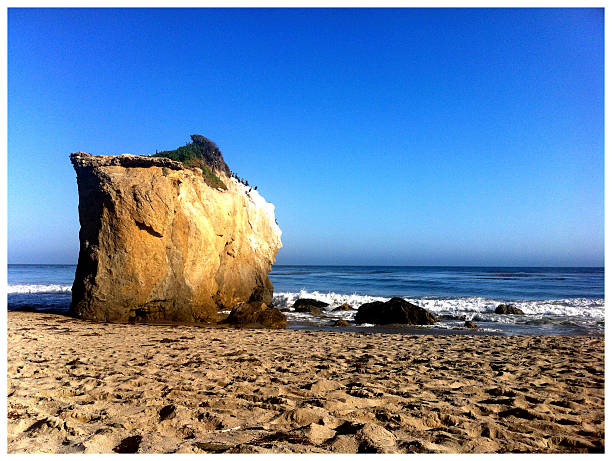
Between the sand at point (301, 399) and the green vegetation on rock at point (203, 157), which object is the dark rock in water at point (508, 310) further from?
the green vegetation on rock at point (203, 157)

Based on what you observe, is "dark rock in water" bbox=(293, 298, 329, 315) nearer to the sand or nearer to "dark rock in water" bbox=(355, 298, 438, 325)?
"dark rock in water" bbox=(355, 298, 438, 325)

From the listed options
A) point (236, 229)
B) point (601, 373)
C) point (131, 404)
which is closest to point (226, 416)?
point (131, 404)

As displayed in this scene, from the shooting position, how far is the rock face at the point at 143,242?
1241 centimetres

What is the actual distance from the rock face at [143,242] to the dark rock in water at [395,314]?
229 inches

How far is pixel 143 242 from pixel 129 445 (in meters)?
10.7

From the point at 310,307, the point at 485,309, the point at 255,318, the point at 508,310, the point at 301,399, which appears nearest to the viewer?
the point at 301,399

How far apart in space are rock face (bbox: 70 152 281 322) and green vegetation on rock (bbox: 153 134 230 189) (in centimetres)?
355

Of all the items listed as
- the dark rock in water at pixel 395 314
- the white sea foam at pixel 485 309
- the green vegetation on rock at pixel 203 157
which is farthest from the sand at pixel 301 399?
the green vegetation on rock at pixel 203 157

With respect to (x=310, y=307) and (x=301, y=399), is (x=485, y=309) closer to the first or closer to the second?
(x=310, y=307)

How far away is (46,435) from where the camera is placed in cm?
323

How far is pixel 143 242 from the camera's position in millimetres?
12852

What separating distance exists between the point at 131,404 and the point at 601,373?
6.53m

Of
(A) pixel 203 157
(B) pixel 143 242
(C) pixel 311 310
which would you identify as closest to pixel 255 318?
(B) pixel 143 242

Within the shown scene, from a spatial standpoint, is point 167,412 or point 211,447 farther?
point 167,412
